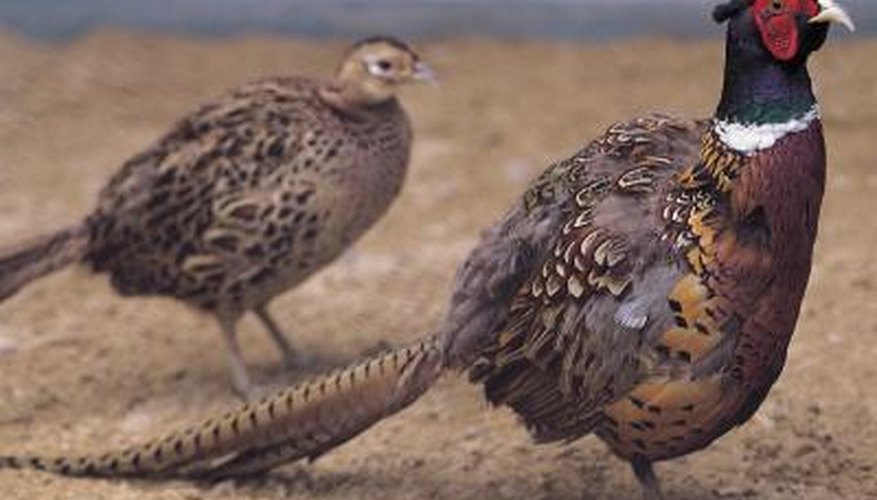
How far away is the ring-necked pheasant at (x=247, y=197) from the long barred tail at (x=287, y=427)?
1.00 meters

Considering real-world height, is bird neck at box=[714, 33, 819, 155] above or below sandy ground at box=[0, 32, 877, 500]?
above

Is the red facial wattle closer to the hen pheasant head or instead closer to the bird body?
the bird body

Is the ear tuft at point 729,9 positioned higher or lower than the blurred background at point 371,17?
higher

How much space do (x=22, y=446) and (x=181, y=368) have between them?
0.93 metres

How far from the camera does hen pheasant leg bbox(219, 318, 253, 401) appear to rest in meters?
5.93

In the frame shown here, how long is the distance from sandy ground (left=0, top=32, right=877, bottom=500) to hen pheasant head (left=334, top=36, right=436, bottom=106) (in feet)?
A: 2.90

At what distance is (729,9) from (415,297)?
298 centimetres

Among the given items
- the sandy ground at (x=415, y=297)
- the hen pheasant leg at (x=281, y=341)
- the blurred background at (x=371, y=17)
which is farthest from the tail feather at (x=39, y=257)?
the blurred background at (x=371, y=17)

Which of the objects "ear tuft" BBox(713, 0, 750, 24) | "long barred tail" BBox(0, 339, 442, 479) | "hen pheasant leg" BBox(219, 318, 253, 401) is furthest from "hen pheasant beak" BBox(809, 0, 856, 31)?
"hen pheasant leg" BBox(219, 318, 253, 401)

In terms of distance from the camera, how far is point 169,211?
5.72m

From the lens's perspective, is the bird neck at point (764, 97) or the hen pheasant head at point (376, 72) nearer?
the bird neck at point (764, 97)

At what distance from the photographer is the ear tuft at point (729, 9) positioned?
388 cm

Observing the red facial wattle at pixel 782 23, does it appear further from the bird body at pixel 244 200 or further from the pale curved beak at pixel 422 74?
the pale curved beak at pixel 422 74

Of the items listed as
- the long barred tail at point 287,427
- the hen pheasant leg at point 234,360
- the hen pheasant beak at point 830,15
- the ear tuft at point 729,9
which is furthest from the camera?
the hen pheasant leg at point 234,360
